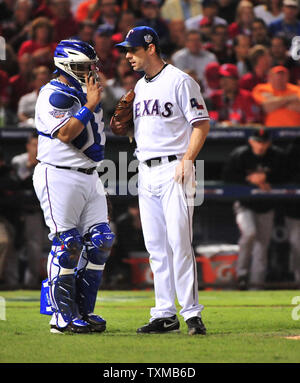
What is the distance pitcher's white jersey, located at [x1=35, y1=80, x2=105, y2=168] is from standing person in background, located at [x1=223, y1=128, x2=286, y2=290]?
14.7 feet

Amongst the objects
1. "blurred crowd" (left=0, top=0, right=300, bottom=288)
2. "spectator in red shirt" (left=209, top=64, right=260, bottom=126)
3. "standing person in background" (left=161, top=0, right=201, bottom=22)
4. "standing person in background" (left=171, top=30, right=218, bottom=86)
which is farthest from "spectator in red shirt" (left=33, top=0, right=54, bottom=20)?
"spectator in red shirt" (left=209, top=64, right=260, bottom=126)

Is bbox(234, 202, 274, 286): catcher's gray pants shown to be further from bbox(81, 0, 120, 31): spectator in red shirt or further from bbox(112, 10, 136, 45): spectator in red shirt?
bbox(81, 0, 120, 31): spectator in red shirt

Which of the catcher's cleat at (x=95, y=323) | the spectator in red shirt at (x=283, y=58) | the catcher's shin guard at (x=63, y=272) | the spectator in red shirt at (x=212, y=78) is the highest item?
the spectator in red shirt at (x=283, y=58)

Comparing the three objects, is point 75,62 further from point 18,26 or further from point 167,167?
point 18,26

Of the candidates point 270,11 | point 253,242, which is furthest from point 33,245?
point 270,11

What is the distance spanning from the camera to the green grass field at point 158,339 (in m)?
4.90

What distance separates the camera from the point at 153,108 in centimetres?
592

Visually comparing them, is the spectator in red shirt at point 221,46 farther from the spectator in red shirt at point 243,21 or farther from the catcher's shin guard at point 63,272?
the catcher's shin guard at point 63,272

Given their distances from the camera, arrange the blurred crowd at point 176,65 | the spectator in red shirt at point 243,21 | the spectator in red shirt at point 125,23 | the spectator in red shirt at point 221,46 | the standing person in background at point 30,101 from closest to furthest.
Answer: the blurred crowd at point 176,65 < the standing person in background at point 30,101 < the spectator in red shirt at point 125,23 < the spectator in red shirt at point 221,46 < the spectator in red shirt at point 243,21

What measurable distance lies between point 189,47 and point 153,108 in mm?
6631

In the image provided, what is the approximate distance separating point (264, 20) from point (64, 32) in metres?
3.30

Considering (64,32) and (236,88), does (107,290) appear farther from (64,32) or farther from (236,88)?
(64,32)

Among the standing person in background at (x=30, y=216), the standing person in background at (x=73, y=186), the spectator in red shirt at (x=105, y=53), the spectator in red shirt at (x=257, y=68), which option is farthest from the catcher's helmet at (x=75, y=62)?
the spectator in red shirt at (x=257, y=68)

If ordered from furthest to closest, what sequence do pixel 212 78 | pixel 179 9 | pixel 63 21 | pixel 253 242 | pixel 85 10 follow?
pixel 179 9 → pixel 85 10 → pixel 63 21 → pixel 212 78 → pixel 253 242
